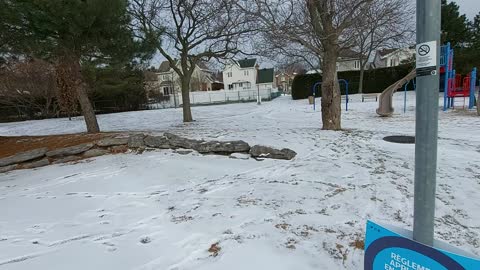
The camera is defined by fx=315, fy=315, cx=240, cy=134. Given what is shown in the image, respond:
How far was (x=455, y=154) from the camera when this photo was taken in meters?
5.25

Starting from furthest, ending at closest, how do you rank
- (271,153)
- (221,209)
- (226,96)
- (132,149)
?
(226,96) < (132,149) < (271,153) < (221,209)

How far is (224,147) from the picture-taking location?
18.1ft

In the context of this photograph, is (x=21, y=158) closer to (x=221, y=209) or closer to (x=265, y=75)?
(x=221, y=209)

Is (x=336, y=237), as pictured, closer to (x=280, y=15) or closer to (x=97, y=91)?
(x=280, y=15)

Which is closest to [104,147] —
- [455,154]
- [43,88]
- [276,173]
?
[276,173]

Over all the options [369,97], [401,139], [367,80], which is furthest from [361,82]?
[401,139]

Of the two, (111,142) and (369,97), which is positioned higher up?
(369,97)

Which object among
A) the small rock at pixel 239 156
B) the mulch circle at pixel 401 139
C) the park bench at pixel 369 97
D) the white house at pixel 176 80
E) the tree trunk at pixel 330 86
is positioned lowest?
the mulch circle at pixel 401 139

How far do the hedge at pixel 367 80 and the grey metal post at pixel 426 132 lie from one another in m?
28.2

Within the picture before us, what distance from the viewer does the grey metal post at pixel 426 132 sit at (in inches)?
56.6

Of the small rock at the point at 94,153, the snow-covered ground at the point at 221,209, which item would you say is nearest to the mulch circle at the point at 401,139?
the snow-covered ground at the point at 221,209

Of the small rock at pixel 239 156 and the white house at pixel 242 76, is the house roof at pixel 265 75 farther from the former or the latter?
the small rock at pixel 239 156

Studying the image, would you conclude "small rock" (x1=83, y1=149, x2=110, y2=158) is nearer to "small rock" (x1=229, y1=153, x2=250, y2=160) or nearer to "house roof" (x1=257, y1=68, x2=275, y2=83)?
"small rock" (x1=229, y1=153, x2=250, y2=160)

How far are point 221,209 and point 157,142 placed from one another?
11.3 ft
